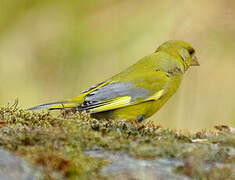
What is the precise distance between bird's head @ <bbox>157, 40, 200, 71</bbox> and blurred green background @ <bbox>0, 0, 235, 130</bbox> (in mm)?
496

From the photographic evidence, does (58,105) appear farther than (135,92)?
No

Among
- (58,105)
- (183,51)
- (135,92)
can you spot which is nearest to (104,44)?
(183,51)

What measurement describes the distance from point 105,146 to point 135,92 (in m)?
2.59

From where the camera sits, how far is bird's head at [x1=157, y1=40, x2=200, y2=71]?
5855 millimetres

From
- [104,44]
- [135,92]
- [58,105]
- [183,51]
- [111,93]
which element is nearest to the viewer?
[58,105]

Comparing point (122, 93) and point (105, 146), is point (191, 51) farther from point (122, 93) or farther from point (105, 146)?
point (105, 146)

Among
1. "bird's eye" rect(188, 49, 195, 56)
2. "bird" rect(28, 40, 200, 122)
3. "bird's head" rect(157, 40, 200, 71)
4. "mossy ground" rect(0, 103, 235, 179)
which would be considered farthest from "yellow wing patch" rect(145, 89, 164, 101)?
"mossy ground" rect(0, 103, 235, 179)

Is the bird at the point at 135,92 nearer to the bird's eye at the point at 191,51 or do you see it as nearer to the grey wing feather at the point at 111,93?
the grey wing feather at the point at 111,93

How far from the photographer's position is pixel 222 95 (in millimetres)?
6715

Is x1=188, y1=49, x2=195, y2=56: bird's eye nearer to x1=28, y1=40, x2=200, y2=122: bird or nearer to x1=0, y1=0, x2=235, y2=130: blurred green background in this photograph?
x1=28, y1=40, x2=200, y2=122: bird

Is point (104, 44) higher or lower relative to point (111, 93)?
higher

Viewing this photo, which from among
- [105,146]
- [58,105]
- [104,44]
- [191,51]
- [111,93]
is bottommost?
[105,146]

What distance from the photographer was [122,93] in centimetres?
493

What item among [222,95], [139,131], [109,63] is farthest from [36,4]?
[139,131]
